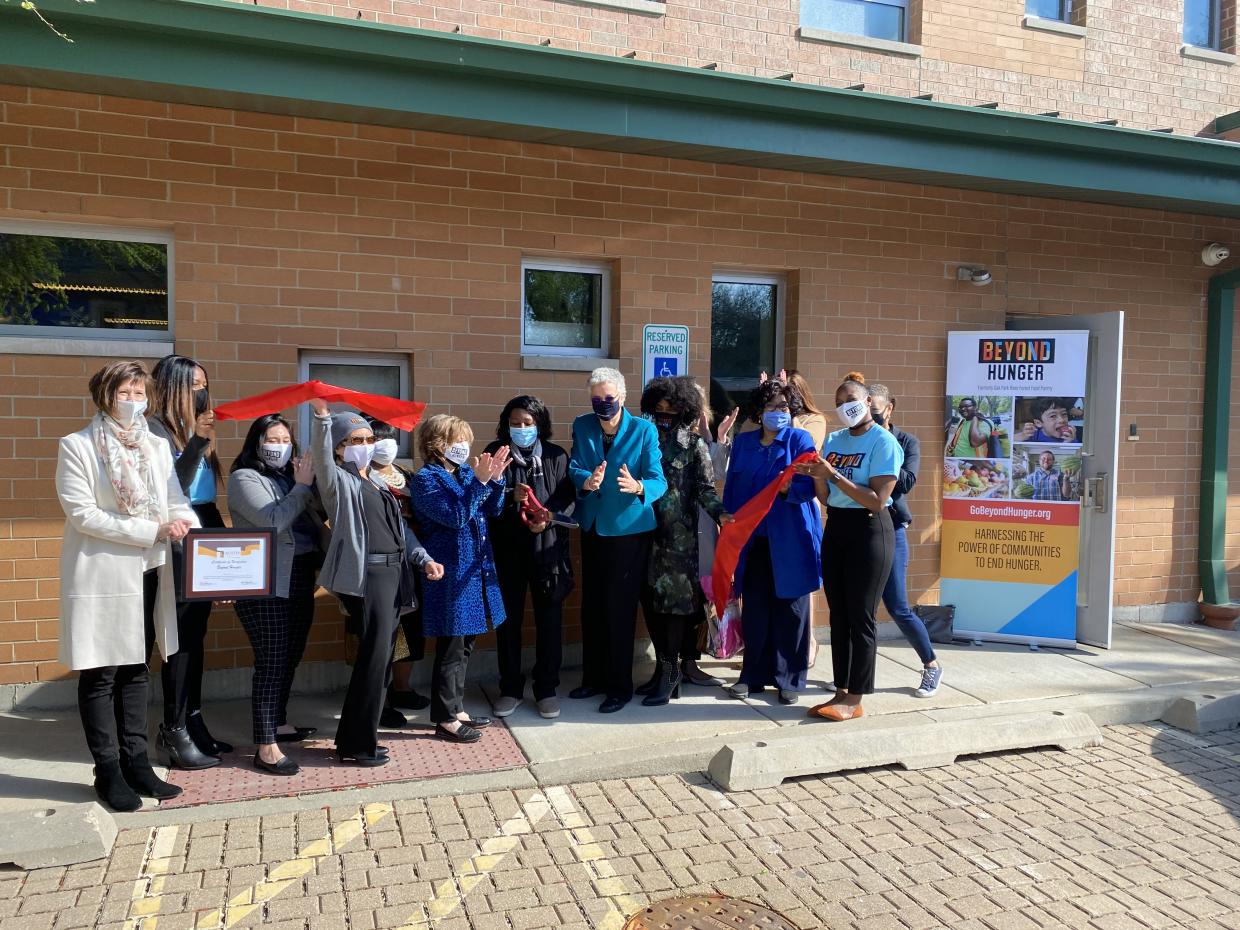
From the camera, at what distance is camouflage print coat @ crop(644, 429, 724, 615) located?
17.5 ft

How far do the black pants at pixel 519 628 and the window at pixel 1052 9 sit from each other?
6.61 metres

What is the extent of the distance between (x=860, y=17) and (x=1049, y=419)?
3.53 metres

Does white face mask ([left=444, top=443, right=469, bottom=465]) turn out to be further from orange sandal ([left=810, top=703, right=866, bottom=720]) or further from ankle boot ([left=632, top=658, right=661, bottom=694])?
orange sandal ([left=810, top=703, right=866, bottom=720])

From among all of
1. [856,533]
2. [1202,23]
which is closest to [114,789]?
[856,533]

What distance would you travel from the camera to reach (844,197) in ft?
22.9

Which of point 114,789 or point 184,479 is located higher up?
point 184,479

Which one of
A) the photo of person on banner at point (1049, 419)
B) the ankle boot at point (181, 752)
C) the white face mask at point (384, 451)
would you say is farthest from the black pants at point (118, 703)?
the photo of person on banner at point (1049, 419)

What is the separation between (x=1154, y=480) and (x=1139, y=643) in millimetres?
1650

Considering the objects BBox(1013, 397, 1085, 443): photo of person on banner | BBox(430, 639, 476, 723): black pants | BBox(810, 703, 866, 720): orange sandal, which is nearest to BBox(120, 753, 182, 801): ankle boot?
BBox(430, 639, 476, 723): black pants

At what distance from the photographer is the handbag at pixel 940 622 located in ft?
23.2

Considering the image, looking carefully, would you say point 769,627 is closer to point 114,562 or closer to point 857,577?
point 857,577

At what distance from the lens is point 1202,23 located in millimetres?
8648

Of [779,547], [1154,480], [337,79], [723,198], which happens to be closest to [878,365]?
[723,198]

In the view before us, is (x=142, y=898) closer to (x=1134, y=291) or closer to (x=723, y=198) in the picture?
(x=723, y=198)
